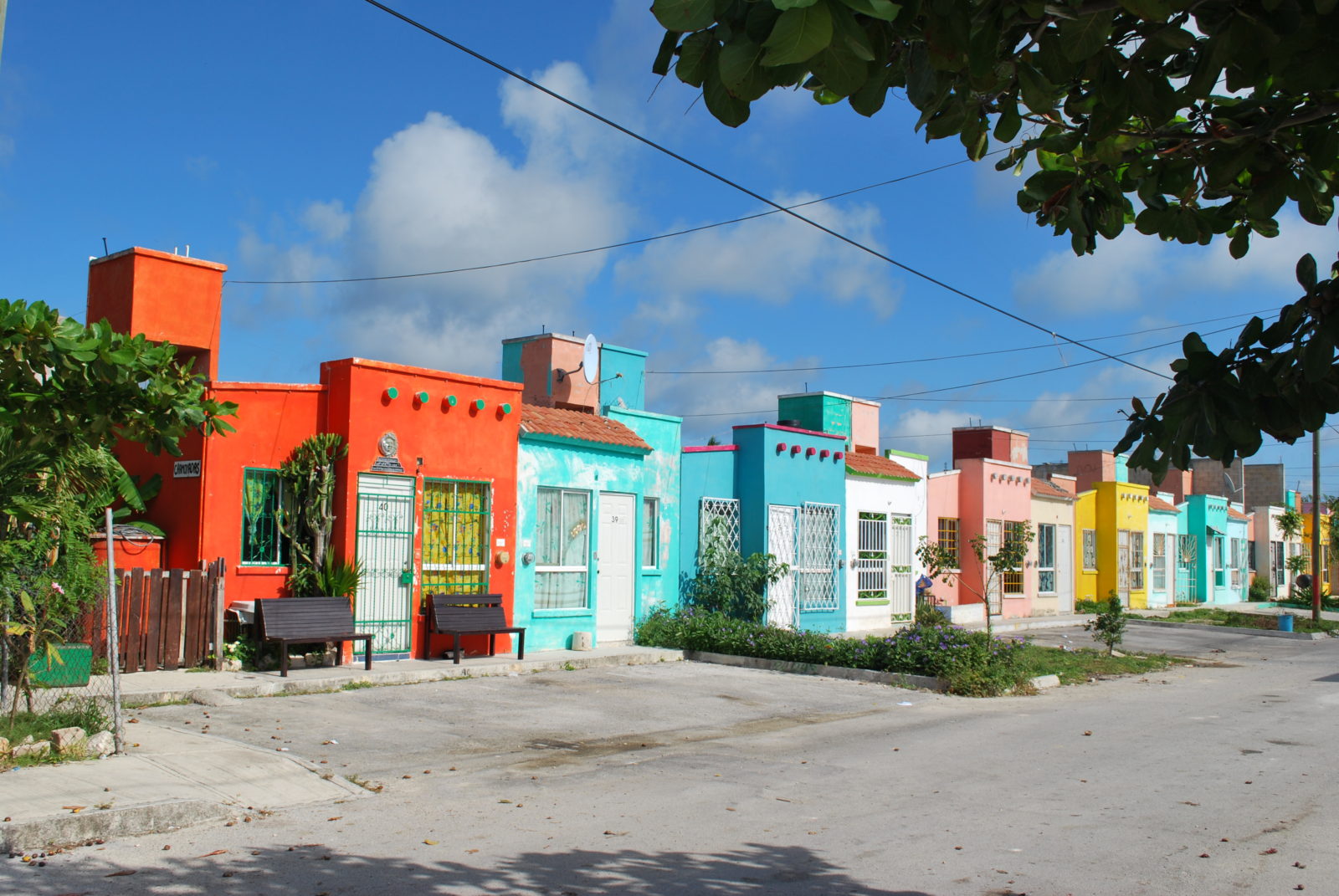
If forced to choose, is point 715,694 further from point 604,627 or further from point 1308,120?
point 1308,120

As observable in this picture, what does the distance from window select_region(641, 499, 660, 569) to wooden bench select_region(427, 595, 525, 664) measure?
387 centimetres

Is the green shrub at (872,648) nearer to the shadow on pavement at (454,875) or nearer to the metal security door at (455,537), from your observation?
the metal security door at (455,537)

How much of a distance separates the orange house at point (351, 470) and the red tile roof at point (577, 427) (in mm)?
903

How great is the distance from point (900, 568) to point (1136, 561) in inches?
627

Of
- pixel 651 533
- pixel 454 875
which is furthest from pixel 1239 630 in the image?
pixel 454 875

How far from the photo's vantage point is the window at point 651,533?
1939 centimetres

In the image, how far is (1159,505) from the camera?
3956 centimetres

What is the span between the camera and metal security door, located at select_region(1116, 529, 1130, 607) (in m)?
35.9

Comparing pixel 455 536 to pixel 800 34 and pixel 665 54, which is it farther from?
pixel 800 34

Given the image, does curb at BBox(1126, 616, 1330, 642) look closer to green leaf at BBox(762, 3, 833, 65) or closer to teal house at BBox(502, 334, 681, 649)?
teal house at BBox(502, 334, 681, 649)

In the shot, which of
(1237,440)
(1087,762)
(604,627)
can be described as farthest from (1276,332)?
(604,627)

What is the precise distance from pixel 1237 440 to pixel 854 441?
2279 cm

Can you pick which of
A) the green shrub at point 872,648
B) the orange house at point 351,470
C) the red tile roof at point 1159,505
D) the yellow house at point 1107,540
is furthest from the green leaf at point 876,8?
the red tile roof at point 1159,505

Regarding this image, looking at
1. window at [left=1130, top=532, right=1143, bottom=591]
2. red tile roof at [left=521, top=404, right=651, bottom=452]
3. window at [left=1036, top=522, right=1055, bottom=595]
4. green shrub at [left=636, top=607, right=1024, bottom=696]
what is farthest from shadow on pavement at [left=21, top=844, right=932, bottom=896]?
window at [left=1130, top=532, right=1143, bottom=591]
